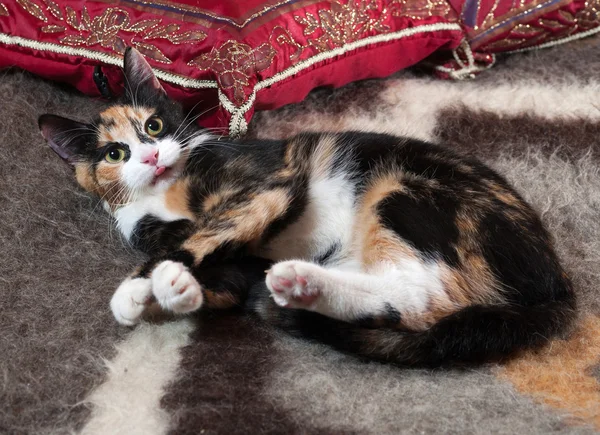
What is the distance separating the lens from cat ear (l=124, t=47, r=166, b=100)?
1.19m

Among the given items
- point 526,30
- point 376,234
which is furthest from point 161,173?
point 526,30

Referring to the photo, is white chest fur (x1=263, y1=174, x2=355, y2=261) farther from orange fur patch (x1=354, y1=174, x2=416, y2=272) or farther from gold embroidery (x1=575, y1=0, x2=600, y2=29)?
gold embroidery (x1=575, y1=0, x2=600, y2=29)

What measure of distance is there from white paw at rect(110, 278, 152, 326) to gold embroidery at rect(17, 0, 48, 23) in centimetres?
72

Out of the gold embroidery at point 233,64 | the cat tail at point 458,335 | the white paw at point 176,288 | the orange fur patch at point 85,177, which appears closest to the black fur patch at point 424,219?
the cat tail at point 458,335

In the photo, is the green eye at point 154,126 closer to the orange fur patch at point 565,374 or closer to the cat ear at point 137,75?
the cat ear at point 137,75

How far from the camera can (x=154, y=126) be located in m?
1.17

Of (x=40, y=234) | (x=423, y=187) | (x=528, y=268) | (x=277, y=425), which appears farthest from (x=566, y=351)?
(x=40, y=234)

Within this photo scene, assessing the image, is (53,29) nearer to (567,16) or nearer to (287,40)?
(287,40)

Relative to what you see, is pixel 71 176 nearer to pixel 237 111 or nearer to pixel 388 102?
pixel 237 111

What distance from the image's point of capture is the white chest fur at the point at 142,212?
1122mm

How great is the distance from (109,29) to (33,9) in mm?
183

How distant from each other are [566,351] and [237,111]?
75 centimetres

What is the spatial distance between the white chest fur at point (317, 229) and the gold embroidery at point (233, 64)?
0.30m

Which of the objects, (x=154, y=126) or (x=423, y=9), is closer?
(x=154, y=126)
